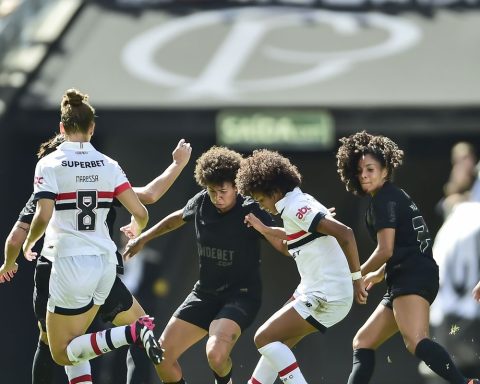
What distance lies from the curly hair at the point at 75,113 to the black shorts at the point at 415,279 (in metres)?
2.19

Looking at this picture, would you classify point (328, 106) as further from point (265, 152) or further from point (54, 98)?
point (265, 152)

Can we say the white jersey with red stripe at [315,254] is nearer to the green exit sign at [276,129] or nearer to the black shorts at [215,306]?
the black shorts at [215,306]

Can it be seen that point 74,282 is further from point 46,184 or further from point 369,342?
point 369,342

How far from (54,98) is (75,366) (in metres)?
5.71

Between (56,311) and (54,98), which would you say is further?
(54,98)

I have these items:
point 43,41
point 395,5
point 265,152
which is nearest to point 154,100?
point 43,41

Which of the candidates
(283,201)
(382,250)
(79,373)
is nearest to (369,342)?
(382,250)

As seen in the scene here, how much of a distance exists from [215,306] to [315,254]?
1.01 m

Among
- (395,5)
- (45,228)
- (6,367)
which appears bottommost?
(6,367)

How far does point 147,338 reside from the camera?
806 centimetres

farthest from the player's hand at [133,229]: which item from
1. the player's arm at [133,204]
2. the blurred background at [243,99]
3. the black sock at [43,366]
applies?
the blurred background at [243,99]

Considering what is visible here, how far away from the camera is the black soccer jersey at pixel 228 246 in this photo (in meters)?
8.98

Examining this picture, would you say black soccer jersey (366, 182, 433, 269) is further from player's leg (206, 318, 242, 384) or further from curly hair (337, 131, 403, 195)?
player's leg (206, 318, 242, 384)

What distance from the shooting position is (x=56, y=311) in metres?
8.14
